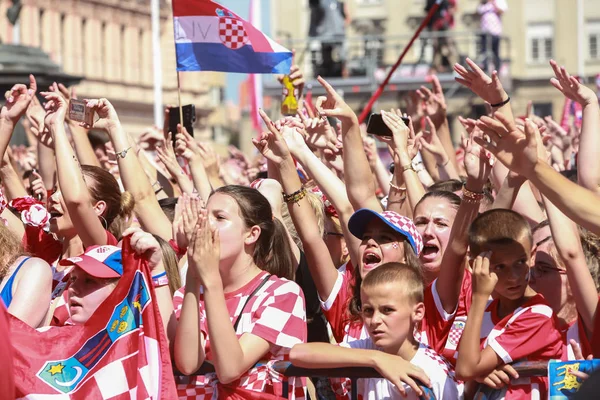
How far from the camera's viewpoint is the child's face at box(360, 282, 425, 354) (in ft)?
15.6

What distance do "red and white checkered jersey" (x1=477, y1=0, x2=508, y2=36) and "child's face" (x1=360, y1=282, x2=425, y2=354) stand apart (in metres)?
21.8

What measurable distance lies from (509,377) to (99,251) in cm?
168

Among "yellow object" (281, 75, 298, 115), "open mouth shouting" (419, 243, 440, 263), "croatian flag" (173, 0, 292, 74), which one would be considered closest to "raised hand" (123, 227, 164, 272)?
"open mouth shouting" (419, 243, 440, 263)

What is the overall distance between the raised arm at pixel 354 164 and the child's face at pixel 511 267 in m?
1.02

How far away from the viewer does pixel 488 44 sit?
2633 cm

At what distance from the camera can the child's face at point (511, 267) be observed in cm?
484

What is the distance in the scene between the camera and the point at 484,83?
5312 millimetres

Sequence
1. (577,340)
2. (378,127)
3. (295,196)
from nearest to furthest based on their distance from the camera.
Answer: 1. (577,340)
2. (295,196)
3. (378,127)

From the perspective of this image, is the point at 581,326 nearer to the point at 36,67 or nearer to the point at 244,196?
the point at 244,196

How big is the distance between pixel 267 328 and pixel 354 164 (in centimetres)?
120

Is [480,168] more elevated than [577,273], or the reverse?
[480,168]

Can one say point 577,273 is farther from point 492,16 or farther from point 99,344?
point 492,16

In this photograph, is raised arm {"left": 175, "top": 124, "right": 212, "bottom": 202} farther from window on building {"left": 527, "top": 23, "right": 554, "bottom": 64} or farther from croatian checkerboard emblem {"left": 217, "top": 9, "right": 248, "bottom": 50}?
window on building {"left": 527, "top": 23, "right": 554, "bottom": 64}

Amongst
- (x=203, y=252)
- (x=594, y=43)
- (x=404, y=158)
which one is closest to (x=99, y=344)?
(x=203, y=252)
